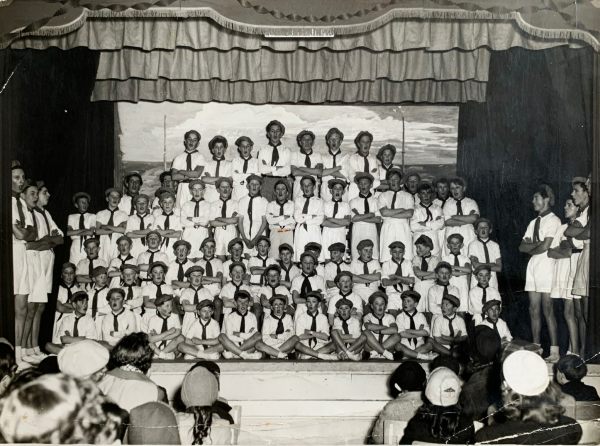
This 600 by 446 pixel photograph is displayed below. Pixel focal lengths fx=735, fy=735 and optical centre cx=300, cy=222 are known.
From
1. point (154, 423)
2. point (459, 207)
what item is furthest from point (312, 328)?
point (154, 423)

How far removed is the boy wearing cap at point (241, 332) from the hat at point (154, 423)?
169 inches

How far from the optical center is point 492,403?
18.0 ft

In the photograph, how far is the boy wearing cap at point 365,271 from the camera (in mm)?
9523

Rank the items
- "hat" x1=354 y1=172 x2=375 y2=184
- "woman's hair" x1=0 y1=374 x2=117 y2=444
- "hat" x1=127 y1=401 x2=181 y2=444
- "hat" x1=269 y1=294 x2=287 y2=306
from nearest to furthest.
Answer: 1. "woman's hair" x1=0 y1=374 x2=117 y2=444
2. "hat" x1=127 y1=401 x2=181 y2=444
3. "hat" x1=269 y1=294 x2=287 y2=306
4. "hat" x1=354 y1=172 x2=375 y2=184

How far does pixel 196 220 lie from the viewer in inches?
390

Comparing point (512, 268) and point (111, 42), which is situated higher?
point (111, 42)

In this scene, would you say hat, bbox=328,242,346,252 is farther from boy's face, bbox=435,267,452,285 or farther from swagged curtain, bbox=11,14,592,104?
swagged curtain, bbox=11,14,592,104

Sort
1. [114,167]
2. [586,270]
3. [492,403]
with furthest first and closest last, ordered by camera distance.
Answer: [114,167] < [586,270] < [492,403]

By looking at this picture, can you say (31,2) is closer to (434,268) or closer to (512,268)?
(434,268)

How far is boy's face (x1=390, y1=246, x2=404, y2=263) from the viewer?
380 inches

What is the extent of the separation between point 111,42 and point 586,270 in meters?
5.69

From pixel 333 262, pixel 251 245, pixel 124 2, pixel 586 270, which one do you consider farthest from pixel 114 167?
pixel 586 270

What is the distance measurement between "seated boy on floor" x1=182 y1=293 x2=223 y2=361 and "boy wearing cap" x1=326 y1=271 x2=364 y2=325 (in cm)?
140

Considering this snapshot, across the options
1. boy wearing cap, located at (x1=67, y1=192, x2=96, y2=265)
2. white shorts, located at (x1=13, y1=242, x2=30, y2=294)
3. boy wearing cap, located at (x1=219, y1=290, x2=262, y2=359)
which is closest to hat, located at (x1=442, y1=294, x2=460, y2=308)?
boy wearing cap, located at (x1=219, y1=290, x2=262, y2=359)
